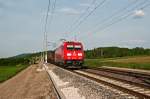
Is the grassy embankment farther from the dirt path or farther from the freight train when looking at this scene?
the dirt path

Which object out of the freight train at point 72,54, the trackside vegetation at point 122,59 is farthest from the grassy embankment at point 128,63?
the freight train at point 72,54

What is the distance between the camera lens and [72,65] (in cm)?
3916

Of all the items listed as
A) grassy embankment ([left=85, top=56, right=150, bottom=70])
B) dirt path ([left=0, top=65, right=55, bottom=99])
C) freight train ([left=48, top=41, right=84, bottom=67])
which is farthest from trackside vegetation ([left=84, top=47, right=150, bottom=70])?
dirt path ([left=0, top=65, right=55, bottom=99])

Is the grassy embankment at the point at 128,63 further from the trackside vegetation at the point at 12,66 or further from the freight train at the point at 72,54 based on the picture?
the trackside vegetation at the point at 12,66

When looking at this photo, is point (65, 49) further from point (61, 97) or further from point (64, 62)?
A: point (61, 97)

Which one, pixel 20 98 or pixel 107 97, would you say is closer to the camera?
pixel 107 97

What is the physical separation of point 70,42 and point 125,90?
2643cm

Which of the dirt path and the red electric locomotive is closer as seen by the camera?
the dirt path

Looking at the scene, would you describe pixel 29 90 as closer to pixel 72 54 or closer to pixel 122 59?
pixel 72 54

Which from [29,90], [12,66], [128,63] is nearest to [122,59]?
[128,63]

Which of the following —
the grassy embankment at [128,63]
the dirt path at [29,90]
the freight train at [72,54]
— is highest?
the freight train at [72,54]

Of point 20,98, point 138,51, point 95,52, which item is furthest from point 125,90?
point 95,52

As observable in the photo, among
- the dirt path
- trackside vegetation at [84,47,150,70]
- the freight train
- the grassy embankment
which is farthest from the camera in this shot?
trackside vegetation at [84,47,150,70]

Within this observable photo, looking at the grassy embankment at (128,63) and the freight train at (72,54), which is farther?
the freight train at (72,54)
